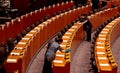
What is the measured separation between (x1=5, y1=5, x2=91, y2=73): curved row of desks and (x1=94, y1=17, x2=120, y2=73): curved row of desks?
221 cm

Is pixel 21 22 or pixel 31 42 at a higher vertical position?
pixel 31 42

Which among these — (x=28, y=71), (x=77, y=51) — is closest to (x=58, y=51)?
(x=28, y=71)

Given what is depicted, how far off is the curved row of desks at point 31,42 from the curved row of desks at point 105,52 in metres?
2.21

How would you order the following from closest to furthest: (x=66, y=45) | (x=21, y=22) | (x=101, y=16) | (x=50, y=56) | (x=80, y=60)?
(x=50, y=56) → (x=66, y=45) → (x=80, y=60) → (x=21, y=22) → (x=101, y=16)

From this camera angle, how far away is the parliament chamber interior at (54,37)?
10.6m

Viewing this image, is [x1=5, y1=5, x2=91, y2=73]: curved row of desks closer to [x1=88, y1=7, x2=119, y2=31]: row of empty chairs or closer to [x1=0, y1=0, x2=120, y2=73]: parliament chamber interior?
[x1=0, y1=0, x2=120, y2=73]: parliament chamber interior

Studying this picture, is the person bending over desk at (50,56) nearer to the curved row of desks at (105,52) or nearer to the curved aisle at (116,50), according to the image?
the curved row of desks at (105,52)

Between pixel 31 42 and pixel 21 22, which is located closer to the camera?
pixel 31 42

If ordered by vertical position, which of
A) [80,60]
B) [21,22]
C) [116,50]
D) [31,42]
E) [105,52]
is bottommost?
[116,50]

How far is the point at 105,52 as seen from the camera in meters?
12.0

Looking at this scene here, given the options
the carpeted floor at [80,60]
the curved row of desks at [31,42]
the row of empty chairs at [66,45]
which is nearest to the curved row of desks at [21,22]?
the curved row of desks at [31,42]

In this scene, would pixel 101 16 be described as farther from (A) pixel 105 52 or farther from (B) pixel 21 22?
(A) pixel 105 52

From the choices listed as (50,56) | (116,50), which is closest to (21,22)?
(116,50)

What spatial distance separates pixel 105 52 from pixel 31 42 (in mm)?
2611
